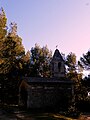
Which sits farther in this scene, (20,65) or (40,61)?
(40,61)

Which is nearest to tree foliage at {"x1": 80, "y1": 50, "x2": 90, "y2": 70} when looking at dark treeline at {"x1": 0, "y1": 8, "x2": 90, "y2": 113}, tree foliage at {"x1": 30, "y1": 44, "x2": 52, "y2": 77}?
dark treeline at {"x1": 0, "y1": 8, "x2": 90, "y2": 113}

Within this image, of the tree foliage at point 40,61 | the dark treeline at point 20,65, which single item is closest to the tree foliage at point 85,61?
the dark treeline at point 20,65

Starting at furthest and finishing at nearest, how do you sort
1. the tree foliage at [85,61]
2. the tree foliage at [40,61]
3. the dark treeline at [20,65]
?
the tree foliage at [40,61]
the tree foliage at [85,61]
the dark treeline at [20,65]

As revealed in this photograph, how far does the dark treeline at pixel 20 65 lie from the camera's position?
51.4 meters

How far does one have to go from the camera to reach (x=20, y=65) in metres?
66.6

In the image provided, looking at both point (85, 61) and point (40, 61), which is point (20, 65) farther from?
point (85, 61)

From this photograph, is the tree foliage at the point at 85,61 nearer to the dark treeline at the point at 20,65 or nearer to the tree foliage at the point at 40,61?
the dark treeline at the point at 20,65

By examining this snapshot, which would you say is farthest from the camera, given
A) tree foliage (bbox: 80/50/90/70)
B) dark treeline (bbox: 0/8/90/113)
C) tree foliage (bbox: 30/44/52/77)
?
tree foliage (bbox: 30/44/52/77)

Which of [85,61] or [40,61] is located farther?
[40,61]

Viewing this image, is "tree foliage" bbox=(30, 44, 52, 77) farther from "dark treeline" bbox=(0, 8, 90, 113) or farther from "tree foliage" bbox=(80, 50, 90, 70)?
"tree foliage" bbox=(80, 50, 90, 70)

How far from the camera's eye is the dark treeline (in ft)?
169

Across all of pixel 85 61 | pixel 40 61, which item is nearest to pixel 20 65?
pixel 40 61

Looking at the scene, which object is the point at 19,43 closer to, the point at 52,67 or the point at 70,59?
the point at 52,67

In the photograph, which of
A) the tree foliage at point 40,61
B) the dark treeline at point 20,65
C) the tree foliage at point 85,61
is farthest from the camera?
the tree foliage at point 40,61
